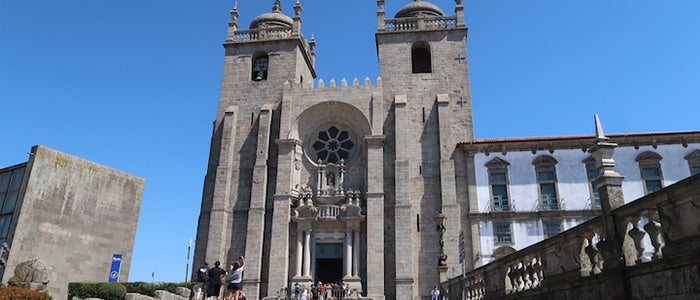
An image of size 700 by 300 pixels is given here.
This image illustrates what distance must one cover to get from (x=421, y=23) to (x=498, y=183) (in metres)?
12.1

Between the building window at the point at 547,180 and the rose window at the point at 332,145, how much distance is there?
34.8 ft

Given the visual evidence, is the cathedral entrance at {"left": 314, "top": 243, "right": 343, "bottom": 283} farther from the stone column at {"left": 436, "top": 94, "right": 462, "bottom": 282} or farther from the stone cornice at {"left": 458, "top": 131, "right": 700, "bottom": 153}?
the stone cornice at {"left": 458, "top": 131, "right": 700, "bottom": 153}

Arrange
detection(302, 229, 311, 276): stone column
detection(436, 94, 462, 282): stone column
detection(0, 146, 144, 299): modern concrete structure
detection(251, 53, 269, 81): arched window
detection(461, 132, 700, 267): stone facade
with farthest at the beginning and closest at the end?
1. detection(251, 53, 269, 81): arched window
2. detection(302, 229, 311, 276): stone column
3. detection(436, 94, 462, 282): stone column
4. detection(461, 132, 700, 267): stone facade
5. detection(0, 146, 144, 299): modern concrete structure

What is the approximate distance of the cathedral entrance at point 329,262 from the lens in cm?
2653

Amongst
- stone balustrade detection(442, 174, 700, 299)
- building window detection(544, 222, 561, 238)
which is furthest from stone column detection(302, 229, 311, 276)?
stone balustrade detection(442, 174, 700, 299)

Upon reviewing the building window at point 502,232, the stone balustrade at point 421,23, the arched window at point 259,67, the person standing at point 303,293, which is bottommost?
the person standing at point 303,293

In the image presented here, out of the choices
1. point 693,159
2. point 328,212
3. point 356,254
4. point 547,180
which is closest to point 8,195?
point 328,212

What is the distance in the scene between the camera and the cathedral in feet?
82.4

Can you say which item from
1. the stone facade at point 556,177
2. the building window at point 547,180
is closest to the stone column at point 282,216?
the stone facade at point 556,177

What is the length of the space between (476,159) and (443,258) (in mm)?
8407

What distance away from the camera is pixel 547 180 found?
25.7 m

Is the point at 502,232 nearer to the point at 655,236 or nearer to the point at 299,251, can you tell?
the point at 299,251

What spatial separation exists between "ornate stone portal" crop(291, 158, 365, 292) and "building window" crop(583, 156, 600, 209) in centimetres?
1180

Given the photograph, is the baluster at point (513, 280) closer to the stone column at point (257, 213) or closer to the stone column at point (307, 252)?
the stone column at point (307, 252)
